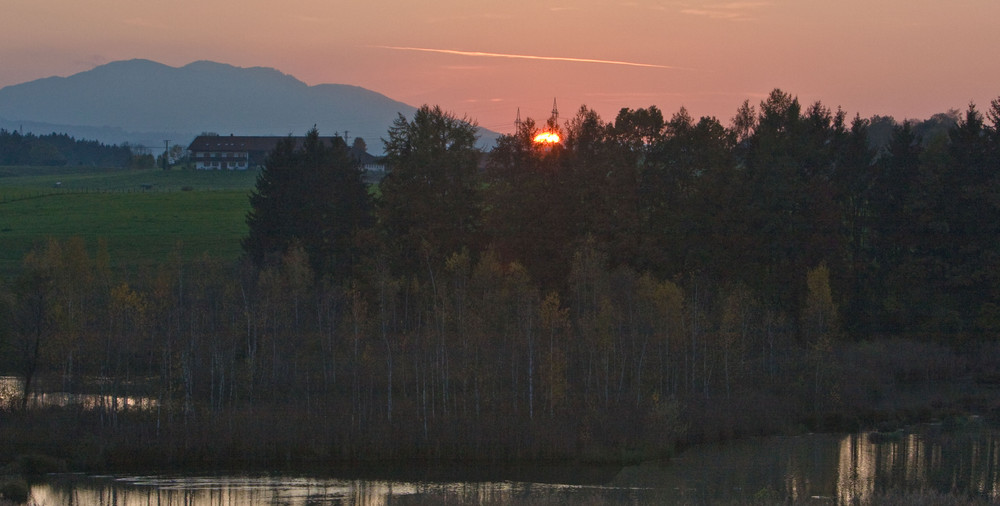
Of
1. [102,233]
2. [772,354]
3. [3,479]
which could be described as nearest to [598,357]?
[772,354]

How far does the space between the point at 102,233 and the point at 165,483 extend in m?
60.8

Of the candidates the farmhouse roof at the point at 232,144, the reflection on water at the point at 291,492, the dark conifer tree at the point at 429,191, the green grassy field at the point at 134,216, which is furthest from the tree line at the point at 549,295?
the farmhouse roof at the point at 232,144

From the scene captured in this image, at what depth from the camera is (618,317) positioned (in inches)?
1742

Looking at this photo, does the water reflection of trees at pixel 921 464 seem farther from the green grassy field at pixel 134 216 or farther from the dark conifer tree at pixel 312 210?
the green grassy field at pixel 134 216

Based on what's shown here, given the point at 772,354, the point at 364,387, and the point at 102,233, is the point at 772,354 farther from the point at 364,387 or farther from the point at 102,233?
the point at 102,233

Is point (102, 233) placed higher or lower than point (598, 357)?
higher

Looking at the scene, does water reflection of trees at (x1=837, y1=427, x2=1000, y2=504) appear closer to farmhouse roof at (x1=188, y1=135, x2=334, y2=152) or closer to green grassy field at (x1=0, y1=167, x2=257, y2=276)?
green grassy field at (x1=0, y1=167, x2=257, y2=276)

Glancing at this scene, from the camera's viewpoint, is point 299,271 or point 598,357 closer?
point 598,357

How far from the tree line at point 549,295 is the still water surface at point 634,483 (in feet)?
7.49

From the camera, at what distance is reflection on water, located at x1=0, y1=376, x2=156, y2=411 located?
38.0m

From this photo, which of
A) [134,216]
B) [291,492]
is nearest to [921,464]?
[291,492]

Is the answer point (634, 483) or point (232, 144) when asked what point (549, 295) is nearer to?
point (634, 483)

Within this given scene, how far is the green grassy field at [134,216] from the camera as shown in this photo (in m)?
81.9

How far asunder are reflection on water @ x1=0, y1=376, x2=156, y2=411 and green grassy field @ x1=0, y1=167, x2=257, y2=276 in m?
20.9
